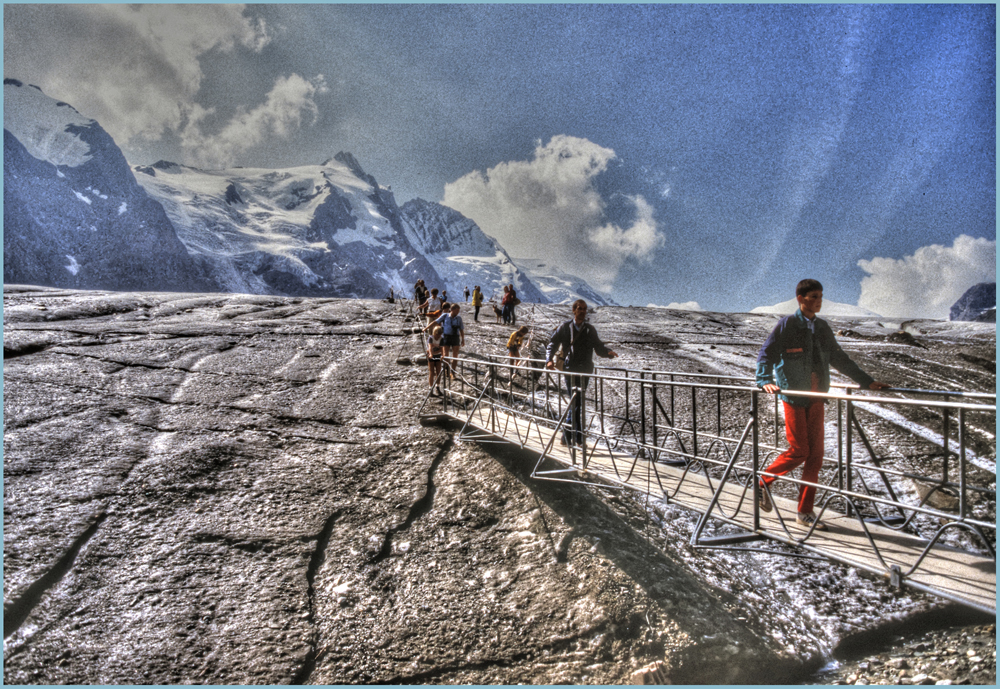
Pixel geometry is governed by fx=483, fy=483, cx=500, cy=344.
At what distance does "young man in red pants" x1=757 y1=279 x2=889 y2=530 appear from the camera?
385cm

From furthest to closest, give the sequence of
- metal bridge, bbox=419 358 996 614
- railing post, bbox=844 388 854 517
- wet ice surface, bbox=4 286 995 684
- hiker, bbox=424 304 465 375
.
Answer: hiker, bbox=424 304 465 375, wet ice surface, bbox=4 286 995 684, railing post, bbox=844 388 854 517, metal bridge, bbox=419 358 996 614

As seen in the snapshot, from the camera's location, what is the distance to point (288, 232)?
123 meters

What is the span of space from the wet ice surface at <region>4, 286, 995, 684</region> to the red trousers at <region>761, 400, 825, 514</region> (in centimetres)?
156

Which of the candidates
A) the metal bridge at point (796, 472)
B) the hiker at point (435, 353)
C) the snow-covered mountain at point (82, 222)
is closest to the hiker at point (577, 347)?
the metal bridge at point (796, 472)

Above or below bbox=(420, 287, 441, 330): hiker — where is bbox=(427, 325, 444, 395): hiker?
below

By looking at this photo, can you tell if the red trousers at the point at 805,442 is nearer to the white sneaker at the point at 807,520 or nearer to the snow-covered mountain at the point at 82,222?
the white sneaker at the point at 807,520

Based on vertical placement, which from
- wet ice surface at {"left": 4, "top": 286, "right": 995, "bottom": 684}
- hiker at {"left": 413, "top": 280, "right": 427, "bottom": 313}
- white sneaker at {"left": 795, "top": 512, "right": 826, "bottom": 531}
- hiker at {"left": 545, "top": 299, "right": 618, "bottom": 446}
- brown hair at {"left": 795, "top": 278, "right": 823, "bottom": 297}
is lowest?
wet ice surface at {"left": 4, "top": 286, "right": 995, "bottom": 684}

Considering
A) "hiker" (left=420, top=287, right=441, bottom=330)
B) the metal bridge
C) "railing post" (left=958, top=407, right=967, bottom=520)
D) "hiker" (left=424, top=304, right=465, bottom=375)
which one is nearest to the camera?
"railing post" (left=958, top=407, right=967, bottom=520)

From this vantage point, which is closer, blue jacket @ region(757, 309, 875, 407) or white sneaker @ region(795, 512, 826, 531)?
white sneaker @ region(795, 512, 826, 531)

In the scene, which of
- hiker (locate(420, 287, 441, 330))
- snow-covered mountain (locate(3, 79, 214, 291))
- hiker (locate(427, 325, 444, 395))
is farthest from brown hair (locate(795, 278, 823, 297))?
snow-covered mountain (locate(3, 79, 214, 291))

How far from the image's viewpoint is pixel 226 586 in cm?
501

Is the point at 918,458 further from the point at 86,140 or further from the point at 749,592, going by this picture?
the point at 86,140

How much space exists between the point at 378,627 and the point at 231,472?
3.25 meters

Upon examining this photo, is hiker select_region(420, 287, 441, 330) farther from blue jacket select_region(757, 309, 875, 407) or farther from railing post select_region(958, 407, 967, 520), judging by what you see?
railing post select_region(958, 407, 967, 520)
